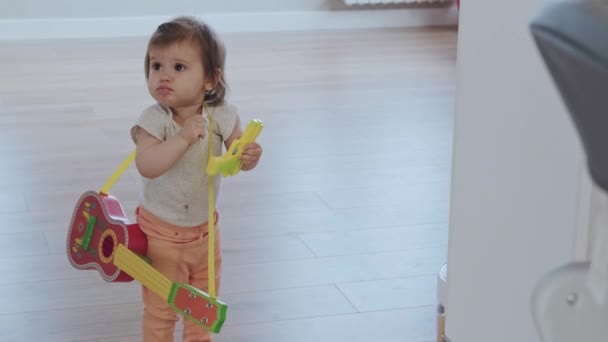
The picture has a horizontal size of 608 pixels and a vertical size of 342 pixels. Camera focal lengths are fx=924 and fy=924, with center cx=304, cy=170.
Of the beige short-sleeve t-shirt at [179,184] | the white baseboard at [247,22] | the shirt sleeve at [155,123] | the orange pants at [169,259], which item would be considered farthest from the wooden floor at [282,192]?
the white baseboard at [247,22]

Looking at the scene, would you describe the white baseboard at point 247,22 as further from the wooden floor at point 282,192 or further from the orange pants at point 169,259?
the orange pants at point 169,259

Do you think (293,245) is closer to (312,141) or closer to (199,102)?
(199,102)

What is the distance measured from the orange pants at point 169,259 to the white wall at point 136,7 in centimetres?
399

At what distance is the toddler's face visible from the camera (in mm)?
1312

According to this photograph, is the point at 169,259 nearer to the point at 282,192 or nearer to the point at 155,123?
the point at 155,123

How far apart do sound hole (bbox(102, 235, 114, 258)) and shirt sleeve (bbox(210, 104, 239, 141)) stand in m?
0.23

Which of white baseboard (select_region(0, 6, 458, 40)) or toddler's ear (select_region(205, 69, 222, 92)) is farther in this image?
white baseboard (select_region(0, 6, 458, 40))

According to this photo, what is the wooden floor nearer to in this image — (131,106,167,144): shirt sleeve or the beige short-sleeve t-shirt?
the beige short-sleeve t-shirt

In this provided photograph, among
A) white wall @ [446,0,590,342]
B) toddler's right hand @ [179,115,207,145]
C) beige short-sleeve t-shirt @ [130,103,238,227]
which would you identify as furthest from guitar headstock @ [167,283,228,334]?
white wall @ [446,0,590,342]

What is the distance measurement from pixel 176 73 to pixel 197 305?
0.33m

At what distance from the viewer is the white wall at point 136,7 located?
5.05 metres

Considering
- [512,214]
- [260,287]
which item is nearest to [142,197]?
[260,287]

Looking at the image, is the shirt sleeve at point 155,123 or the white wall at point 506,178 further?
the shirt sleeve at point 155,123

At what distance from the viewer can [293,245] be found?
1.99 metres
